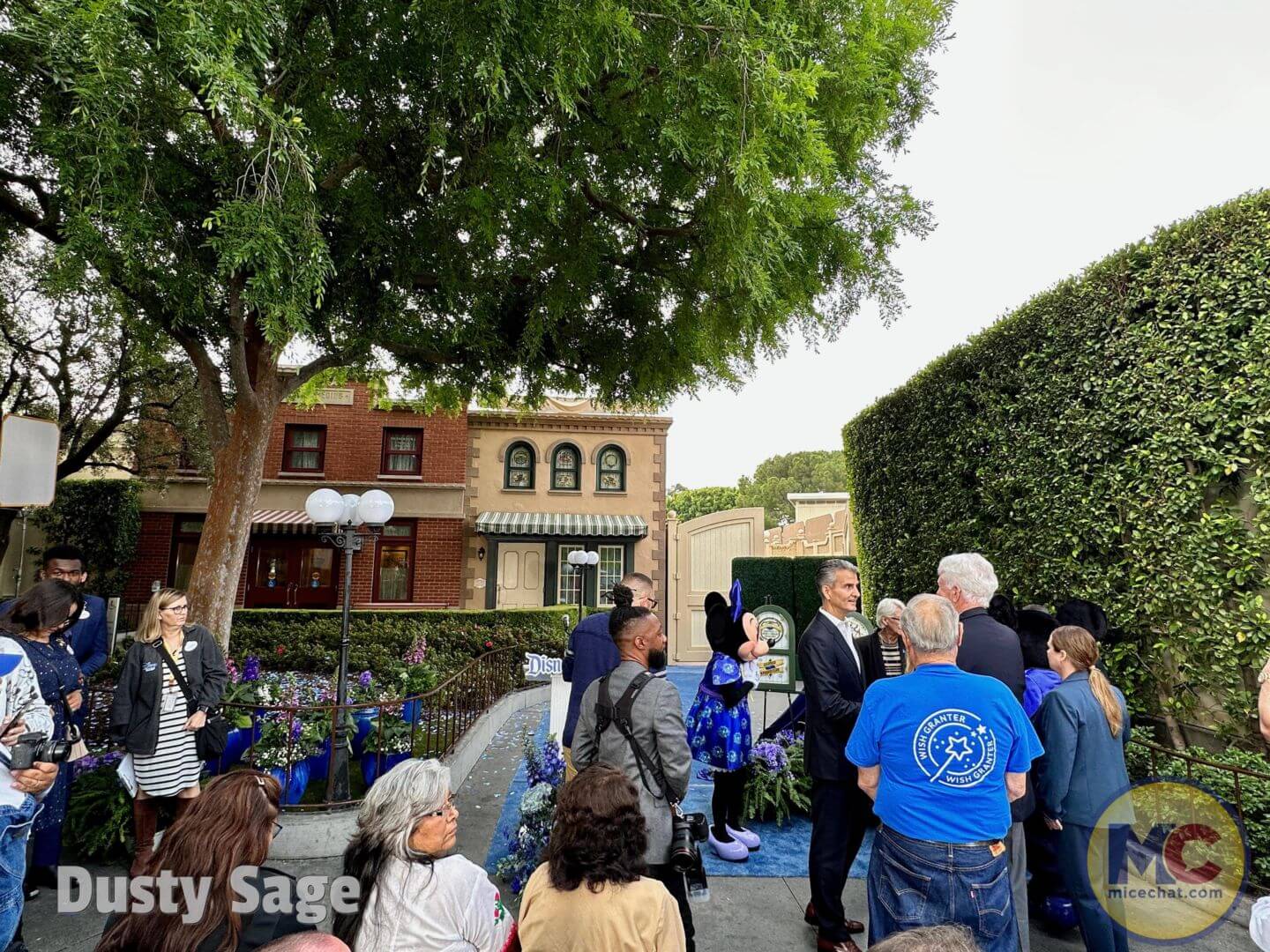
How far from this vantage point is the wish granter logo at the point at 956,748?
7.53ft

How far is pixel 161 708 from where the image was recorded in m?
3.79

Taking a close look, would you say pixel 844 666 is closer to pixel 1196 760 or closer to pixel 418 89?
pixel 1196 760

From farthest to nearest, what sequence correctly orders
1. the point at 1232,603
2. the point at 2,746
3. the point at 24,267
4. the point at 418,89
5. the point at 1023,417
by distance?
the point at 24,267, the point at 1023,417, the point at 418,89, the point at 1232,603, the point at 2,746

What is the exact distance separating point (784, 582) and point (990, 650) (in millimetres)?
12013

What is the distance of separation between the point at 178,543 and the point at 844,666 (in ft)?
62.8

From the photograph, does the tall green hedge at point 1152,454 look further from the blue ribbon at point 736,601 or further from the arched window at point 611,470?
the arched window at point 611,470

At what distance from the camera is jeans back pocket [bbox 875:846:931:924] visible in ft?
7.66

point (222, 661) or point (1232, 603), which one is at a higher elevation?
point (1232, 603)

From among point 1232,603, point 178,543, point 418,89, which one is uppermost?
point 418,89

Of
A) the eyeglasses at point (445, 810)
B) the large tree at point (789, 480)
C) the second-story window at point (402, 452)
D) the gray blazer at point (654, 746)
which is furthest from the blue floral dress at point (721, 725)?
the large tree at point (789, 480)

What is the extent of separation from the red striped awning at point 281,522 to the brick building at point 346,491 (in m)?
0.08

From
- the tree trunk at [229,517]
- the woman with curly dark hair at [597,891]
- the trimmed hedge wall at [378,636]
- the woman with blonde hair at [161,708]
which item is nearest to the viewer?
the woman with curly dark hair at [597,891]

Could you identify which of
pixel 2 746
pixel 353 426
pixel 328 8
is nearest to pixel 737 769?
pixel 2 746

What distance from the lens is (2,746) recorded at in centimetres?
246
